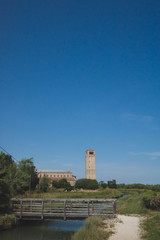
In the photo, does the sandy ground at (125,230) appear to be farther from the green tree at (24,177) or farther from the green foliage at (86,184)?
the green foliage at (86,184)

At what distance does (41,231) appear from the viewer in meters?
16.3

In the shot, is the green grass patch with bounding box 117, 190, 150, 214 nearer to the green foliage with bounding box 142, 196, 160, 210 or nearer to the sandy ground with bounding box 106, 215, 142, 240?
the green foliage with bounding box 142, 196, 160, 210

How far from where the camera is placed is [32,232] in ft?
52.4

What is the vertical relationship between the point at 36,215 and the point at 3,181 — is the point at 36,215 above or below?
below

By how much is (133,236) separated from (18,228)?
10361 mm

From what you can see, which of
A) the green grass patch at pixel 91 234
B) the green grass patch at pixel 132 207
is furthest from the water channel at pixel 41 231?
the green grass patch at pixel 132 207

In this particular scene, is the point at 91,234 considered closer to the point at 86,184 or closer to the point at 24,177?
the point at 24,177

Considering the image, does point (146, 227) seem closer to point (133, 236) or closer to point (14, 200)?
point (133, 236)

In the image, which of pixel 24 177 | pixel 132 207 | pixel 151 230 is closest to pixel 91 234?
pixel 151 230

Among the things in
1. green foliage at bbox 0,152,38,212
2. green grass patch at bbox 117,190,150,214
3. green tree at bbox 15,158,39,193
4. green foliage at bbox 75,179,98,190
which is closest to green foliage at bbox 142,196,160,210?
green grass patch at bbox 117,190,150,214

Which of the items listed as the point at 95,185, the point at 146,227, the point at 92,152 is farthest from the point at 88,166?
the point at 146,227

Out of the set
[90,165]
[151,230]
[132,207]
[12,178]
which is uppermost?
[90,165]

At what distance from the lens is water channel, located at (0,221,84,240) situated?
14532 mm

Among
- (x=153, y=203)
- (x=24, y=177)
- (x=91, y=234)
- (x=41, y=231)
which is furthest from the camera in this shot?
(x=24, y=177)
